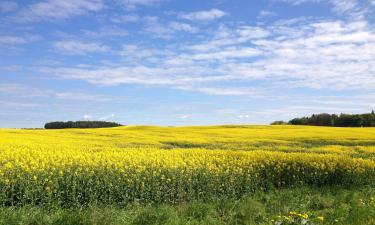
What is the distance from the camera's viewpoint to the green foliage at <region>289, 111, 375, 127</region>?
67.4 m

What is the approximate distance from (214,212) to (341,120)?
64.8 metres

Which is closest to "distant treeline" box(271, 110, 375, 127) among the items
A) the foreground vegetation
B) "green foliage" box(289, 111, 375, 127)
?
"green foliage" box(289, 111, 375, 127)

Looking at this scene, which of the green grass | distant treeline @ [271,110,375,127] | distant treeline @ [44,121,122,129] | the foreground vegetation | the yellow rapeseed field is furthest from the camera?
distant treeline @ [44,121,122,129]

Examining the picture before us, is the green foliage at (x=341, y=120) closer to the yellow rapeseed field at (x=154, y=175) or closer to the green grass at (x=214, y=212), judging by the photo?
the yellow rapeseed field at (x=154, y=175)

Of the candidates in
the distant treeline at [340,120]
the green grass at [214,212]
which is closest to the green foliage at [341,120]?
the distant treeline at [340,120]

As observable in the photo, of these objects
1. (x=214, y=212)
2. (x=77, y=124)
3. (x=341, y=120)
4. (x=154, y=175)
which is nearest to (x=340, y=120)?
(x=341, y=120)

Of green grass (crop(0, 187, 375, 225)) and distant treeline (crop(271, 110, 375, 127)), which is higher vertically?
distant treeline (crop(271, 110, 375, 127))

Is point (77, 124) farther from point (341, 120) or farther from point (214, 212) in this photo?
point (214, 212)

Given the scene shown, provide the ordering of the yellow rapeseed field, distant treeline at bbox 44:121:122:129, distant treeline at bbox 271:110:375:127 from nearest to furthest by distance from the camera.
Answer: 1. the yellow rapeseed field
2. distant treeline at bbox 271:110:375:127
3. distant treeline at bbox 44:121:122:129

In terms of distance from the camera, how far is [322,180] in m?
18.7

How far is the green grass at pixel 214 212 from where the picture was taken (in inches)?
377

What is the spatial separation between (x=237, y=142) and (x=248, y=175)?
57.5 feet

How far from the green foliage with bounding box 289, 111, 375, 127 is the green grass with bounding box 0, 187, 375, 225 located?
54542 millimetres

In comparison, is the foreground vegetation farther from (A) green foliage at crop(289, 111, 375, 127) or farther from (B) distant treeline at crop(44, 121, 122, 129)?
(B) distant treeline at crop(44, 121, 122, 129)
